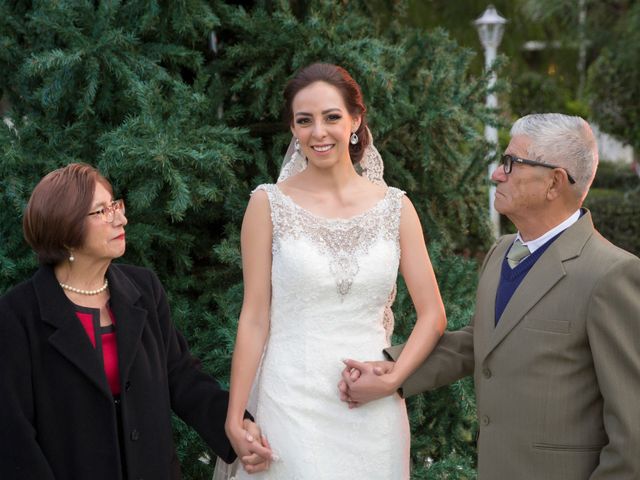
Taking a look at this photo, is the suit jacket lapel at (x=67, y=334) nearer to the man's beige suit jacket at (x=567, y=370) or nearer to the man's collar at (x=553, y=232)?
the man's beige suit jacket at (x=567, y=370)

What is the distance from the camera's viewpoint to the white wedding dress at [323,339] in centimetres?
318

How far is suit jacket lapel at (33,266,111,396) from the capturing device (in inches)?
109

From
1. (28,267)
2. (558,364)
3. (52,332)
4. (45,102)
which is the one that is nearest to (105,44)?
(45,102)

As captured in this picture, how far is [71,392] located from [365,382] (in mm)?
1013

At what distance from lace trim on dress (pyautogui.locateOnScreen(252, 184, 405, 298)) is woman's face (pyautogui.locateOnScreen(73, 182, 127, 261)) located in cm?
59

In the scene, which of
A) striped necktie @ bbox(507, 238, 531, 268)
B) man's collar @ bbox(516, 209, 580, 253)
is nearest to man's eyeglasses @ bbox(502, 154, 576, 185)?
man's collar @ bbox(516, 209, 580, 253)

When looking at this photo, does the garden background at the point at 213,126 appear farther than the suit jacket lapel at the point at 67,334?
Yes

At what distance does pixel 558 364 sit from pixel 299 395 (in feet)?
3.22

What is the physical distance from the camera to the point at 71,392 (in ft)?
9.16

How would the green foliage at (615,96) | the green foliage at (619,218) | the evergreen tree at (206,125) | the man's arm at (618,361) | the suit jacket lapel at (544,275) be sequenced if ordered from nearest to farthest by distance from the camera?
1. the man's arm at (618,361)
2. the suit jacket lapel at (544,275)
3. the evergreen tree at (206,125)
4. the green foliage at (619,218)
5. the green foliage at (615,96)

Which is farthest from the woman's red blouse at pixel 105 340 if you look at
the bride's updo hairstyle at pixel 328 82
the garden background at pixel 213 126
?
the garden background at pixel 213 126

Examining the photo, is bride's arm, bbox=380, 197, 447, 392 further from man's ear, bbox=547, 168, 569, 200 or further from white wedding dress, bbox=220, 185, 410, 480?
man's ear, bbox=547, 168, 569, 200

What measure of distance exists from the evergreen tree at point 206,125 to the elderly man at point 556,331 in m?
1.46

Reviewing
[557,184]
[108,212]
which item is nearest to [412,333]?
[557,184]
